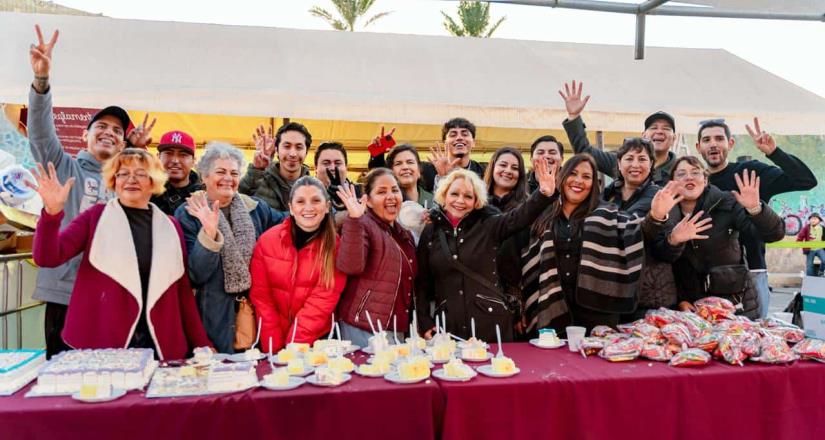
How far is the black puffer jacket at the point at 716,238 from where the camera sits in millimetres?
3238

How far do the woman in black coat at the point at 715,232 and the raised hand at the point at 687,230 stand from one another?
87 mm

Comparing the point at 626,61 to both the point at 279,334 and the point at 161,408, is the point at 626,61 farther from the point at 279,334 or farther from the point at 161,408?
the point at 161,408

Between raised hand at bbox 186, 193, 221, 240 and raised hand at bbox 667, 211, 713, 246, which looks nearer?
raised hand at bbox 186, 193, 221, 240

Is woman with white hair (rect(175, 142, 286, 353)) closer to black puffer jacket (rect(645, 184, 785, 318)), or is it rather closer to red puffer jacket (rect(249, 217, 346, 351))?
red puffer jacket (rect(249, 217, 346, 351))

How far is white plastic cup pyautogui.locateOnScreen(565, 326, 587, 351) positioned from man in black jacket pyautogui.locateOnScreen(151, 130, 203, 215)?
223 cm

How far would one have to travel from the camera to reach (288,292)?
2814 mm

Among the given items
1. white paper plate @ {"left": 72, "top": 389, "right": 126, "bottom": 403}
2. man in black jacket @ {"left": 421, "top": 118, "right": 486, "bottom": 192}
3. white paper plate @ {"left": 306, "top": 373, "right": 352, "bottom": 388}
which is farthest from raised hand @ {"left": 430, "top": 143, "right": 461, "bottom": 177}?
white paper plate @ {"left": 72, "top": 389, "right": 126, "bottom": 403}

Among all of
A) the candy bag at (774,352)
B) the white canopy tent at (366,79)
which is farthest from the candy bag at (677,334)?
the white canopy tent at (366,79)

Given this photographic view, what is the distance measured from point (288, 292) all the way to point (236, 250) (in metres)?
0.33

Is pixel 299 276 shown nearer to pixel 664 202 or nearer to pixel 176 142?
pixel 176 142

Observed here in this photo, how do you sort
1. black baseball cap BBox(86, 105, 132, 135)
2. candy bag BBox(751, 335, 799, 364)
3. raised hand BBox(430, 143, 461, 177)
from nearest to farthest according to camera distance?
candy bag BBox(751, 335, 799, 364)
black baseball cap BBox(86, 105, 132, 135)
raised hand BBox(430, 143, 461, 177)

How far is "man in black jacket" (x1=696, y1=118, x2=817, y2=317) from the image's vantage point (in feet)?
12.6

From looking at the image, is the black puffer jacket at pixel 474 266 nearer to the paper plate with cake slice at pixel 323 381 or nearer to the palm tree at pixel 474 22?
the paper plate with cake slice at pixel 323 381

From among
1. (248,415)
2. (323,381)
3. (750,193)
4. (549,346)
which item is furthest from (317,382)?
(750,193)
